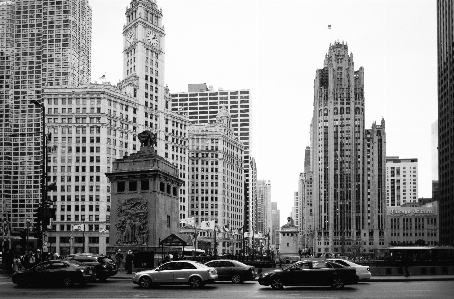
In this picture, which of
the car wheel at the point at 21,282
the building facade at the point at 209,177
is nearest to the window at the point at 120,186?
the car wheel at the point at 21,282

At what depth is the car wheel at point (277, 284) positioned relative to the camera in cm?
4006

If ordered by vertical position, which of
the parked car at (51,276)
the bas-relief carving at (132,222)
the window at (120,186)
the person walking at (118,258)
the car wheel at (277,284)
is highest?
the window at (120,186)

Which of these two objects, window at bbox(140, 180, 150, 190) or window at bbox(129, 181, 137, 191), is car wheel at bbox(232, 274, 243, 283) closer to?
window at bbox(140, 180, 150, 190)

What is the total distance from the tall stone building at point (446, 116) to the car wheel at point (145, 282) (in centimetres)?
13128

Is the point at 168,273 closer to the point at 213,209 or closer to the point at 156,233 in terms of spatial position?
the point at 156,233

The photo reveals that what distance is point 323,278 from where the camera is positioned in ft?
131

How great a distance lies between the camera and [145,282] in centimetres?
4047

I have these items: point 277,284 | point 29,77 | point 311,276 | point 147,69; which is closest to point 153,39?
point 147,69

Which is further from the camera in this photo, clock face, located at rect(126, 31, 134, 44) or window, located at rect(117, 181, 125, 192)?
clock face, located at rect(126, 31, 134, 44)

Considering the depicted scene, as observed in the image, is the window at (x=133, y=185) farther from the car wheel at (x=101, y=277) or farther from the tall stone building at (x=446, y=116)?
the tall stone building at (x=446, y=116)

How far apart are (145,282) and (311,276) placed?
9.81 m

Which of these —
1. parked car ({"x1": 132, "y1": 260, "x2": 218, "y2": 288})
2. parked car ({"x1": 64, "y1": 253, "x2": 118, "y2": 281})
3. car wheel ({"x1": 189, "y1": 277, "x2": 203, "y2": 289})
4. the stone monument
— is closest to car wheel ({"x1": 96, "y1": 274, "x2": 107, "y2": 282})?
parked car ({"x1": 64, "y1": 253, "x2": 118, "y2": 281})

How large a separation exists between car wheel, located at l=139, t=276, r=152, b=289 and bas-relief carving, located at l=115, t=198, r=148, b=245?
2643cm

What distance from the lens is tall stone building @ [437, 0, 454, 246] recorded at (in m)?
162
